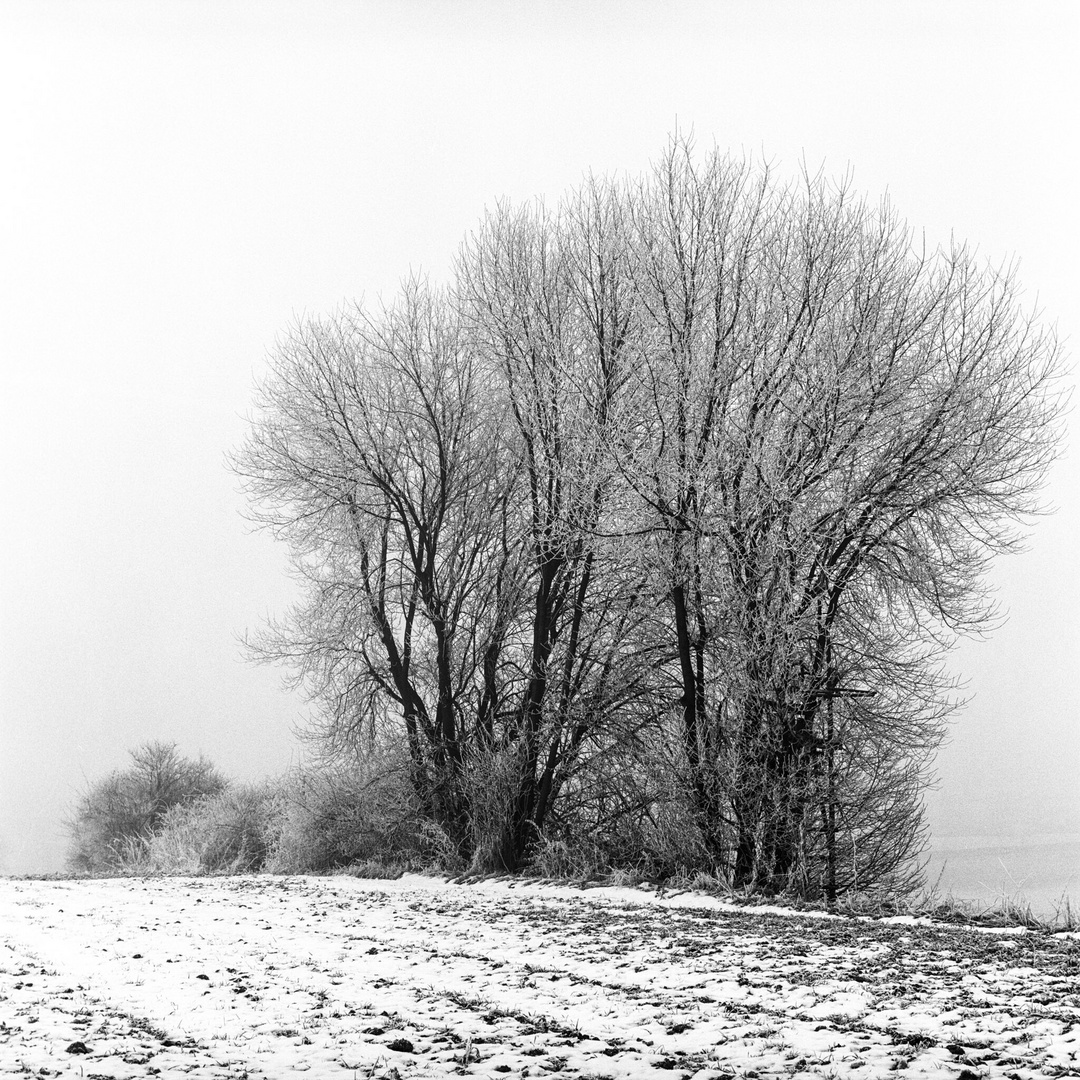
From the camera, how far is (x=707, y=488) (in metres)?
11.5

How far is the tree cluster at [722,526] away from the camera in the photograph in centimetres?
1138

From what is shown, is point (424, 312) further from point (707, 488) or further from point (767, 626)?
point (767, 626)

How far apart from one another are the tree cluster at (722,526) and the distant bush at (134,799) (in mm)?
19428

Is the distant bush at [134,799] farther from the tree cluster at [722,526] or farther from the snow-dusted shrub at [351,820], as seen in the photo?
the tree cluster at [722,526]

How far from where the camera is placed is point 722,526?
11.6 meters

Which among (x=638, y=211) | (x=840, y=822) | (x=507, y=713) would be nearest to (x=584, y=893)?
(x=840, y=822)

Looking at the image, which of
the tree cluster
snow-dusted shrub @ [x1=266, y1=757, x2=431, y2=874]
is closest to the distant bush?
snow-dusted shrub @ [x1=266, y1=757, x2=431, y2=874]

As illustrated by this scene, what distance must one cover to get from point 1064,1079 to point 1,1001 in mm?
5659

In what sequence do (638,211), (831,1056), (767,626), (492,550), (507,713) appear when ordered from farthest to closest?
(492,550) → (507,713) → (638,211) → (767,626) → (831,1056)

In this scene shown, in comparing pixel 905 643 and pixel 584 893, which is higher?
pixel 905 643

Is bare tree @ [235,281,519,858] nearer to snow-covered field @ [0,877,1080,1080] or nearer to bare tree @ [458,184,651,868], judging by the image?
bare tree @ [458,184,651,868]

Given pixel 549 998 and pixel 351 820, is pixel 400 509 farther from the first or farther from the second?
pixel 549 998

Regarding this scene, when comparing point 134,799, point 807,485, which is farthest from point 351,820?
point 134,799

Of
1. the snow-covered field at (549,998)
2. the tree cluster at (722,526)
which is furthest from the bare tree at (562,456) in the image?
the snow-covered field at (549,998)
